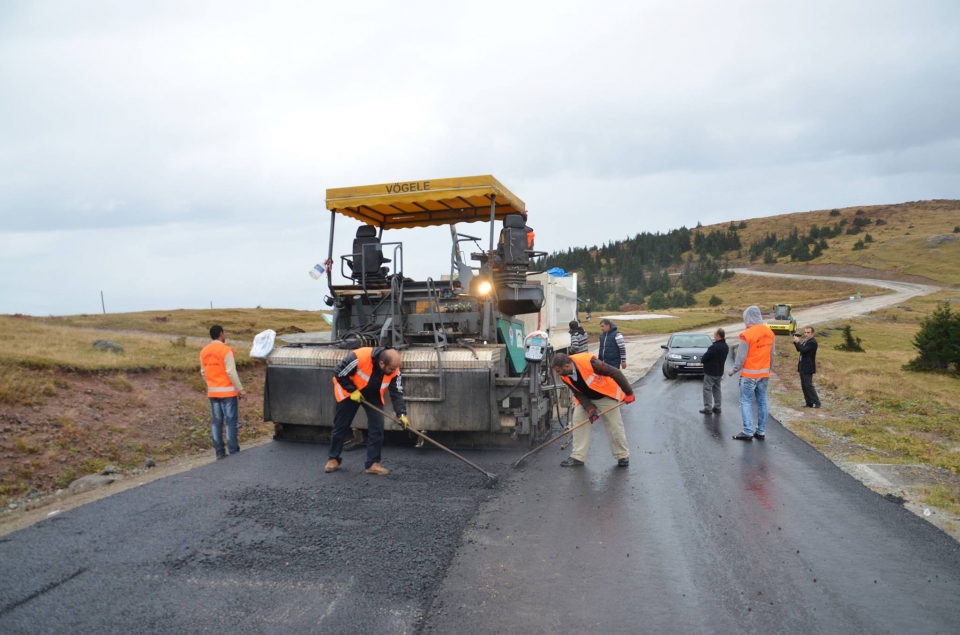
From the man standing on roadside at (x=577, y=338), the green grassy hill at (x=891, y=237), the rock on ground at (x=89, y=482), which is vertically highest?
the green grassy hill at (x=891, y=237)

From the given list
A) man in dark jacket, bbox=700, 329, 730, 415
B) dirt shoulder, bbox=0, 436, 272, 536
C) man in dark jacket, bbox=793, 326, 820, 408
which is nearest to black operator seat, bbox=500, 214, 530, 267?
man in dark jacket, bbox=700, 329, 730, 415

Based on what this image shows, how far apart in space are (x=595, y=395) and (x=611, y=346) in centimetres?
454

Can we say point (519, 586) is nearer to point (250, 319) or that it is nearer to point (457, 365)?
point (457, 365)

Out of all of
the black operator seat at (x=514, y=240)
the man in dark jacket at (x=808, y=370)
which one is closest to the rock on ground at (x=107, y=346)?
the black operator seat at (x=514, y=240)

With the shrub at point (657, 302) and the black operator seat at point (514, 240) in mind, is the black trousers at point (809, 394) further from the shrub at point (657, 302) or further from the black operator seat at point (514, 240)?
the shrub at point (657, 302)

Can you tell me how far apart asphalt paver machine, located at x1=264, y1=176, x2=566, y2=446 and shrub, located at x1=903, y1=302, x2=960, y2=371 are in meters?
18.1

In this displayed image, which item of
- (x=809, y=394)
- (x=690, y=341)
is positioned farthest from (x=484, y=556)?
(x=690, y=341)

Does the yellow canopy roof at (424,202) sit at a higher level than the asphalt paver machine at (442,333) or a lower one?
higher

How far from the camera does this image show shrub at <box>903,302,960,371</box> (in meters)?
21.1

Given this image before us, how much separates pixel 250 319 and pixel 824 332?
33.4 metres

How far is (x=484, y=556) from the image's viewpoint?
14.5 ft

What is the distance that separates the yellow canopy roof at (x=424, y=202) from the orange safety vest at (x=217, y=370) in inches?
93.8

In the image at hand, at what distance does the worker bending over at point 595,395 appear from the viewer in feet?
23.1

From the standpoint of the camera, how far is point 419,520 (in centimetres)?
513
